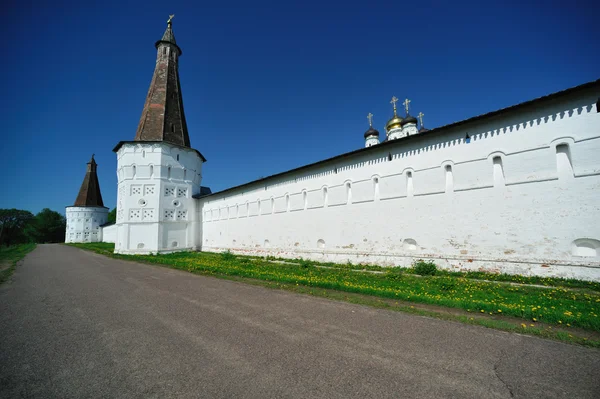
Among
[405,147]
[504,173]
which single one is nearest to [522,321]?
[504,173]

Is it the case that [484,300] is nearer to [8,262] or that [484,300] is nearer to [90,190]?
[8,262]

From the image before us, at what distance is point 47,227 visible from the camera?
70.6 meters

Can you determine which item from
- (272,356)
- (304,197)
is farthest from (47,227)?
(272,356)

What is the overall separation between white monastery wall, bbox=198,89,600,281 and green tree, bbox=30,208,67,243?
8768 cm

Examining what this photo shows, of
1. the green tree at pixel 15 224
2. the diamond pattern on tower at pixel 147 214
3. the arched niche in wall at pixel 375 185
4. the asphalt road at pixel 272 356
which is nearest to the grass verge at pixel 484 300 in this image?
the asphalt road at pixel 272 356

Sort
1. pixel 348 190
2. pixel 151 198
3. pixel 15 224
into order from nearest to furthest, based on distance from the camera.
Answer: pixel 348 190, pixel 151 198, pixel 15 224

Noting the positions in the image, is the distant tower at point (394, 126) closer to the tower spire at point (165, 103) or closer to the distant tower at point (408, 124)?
the distant tower at point (408, 124)

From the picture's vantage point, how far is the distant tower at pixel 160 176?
76.4ft

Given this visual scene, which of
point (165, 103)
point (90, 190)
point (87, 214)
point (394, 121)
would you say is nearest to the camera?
point (165, 103)

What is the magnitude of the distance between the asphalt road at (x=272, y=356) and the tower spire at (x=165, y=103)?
22.1 metres

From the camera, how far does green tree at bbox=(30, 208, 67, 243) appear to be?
229 ft

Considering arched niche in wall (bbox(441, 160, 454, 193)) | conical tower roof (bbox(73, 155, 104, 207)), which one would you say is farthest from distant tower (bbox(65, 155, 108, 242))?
Answer: arched niche in wall (bbox(441, 160, 454, 193))

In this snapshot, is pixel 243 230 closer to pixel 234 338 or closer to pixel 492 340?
pixel 234 338

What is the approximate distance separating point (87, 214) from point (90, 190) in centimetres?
551
